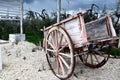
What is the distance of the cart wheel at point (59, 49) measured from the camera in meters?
5.27

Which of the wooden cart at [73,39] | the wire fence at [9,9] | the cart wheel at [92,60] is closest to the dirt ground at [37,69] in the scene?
the cart wheel at [92,60]

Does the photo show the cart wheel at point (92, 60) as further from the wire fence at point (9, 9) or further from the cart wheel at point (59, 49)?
the wire fence at point (9, 9)

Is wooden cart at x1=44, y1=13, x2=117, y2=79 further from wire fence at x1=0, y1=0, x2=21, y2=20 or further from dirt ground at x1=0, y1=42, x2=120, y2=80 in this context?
wire fence at x1=0, y1=0, x2=21, y2=20

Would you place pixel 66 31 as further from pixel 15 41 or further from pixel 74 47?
pixel 15 41

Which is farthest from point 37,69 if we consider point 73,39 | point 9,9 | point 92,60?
point 9,9

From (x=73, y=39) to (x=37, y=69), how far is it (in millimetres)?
1493

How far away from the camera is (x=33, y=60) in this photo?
7.18 metres

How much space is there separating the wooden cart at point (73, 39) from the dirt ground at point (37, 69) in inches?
9.6

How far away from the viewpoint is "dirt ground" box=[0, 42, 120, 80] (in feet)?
19.3

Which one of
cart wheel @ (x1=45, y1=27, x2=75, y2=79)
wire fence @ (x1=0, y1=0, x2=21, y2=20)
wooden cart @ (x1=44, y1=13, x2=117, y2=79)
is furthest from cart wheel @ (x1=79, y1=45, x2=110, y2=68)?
wire fence @ (x1=0, y1=0, x2=21, y2=20)

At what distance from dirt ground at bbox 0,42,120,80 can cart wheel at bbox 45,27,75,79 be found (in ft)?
0.82

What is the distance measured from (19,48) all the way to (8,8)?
454cm

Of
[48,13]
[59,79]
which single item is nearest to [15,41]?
[48,13]

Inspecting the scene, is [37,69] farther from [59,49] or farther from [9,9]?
[9,9]
